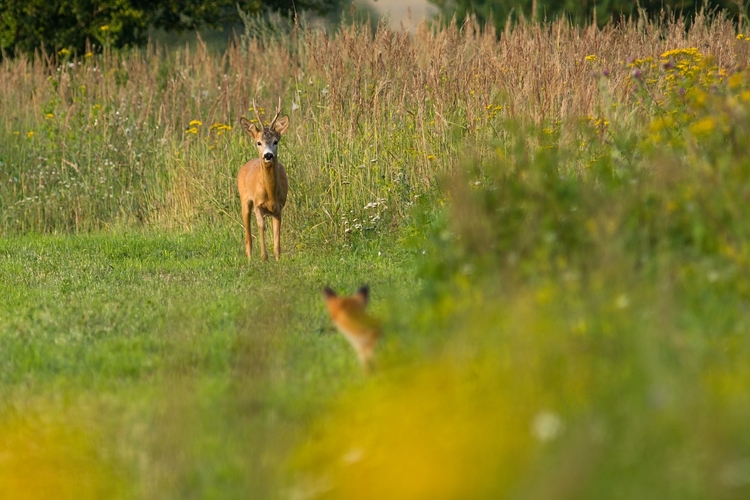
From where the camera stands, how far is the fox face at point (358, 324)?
452 centimetres

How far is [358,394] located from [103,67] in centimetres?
1071

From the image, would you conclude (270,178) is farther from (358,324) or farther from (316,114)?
(358,324)

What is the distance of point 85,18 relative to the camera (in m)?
21.5

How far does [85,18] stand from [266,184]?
13424 mm

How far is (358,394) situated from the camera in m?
4.19

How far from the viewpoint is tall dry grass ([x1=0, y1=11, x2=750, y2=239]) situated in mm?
9742

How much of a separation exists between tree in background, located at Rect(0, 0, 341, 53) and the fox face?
55.5ft

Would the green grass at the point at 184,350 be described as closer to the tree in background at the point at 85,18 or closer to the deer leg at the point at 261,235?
the deer leg at the point at 261,235

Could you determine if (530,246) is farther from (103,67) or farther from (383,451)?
(103,67)

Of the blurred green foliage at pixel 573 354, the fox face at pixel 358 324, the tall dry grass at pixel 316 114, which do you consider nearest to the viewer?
the blurred green foliage at pixel 573 354

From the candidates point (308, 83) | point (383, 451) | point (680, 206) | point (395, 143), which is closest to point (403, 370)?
point (383, 451)

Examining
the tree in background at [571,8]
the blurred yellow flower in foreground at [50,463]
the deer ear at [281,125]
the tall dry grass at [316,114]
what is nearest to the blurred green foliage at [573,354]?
the blurred yellow flower in foreground at [50,463]

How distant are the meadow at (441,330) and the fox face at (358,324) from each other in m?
0.12

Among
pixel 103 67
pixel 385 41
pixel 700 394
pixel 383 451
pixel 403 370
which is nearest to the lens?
pixel 700 394
